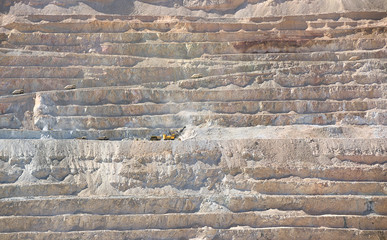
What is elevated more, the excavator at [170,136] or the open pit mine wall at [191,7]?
the open pit mine wall at [191,7]

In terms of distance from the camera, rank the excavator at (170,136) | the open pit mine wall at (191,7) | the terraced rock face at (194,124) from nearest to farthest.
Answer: the terraced rock face at (194,124)
the excavator at (170,136)
the open pit mine wall at (191,7)

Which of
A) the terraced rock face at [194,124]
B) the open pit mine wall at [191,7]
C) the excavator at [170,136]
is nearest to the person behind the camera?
the terraced rock face at [194,124]

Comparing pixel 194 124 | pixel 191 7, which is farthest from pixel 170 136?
pixel 191 7

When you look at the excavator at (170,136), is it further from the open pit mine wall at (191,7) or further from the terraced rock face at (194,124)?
the open pit mine wall at (191,7)

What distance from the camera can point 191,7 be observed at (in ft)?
108

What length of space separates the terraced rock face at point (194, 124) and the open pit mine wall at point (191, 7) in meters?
0.15

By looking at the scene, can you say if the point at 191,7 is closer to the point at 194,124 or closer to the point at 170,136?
the point at 194,124

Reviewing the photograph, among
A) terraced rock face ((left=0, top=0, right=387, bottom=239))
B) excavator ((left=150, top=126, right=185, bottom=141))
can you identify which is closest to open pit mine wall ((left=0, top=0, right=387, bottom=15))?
terraced rock face ((left=0, top=0, right=387, bottom=239))

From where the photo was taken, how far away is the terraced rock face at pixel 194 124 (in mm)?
21672

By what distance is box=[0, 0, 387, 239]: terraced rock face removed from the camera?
71.1ft

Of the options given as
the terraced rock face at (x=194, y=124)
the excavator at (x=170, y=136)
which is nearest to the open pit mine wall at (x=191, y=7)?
the terraced rock face at (x=194, y=124)

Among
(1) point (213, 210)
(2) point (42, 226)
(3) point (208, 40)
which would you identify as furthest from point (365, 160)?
(2) point (42, 226)

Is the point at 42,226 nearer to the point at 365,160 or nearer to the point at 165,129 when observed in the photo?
the point at 165,129

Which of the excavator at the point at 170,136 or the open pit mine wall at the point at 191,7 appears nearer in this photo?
the excavator at the point at 170,136
